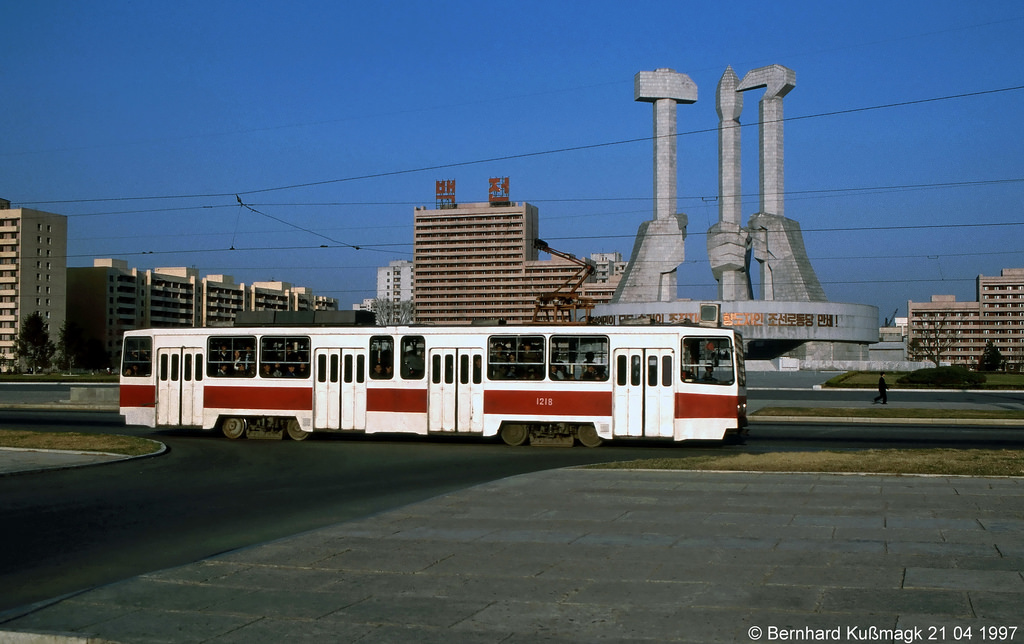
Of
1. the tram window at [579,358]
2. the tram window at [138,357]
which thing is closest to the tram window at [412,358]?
the tram window at [579,358]

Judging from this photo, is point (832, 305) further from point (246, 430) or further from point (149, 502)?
point (149, 502)

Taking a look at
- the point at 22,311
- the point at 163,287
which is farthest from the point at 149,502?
the point at 163,287

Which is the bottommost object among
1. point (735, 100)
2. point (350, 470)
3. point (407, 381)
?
point (350, 470)

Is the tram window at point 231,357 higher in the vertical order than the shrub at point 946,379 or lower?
higher

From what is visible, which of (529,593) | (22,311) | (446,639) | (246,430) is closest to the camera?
(446,639)

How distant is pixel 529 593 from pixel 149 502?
27.2 feet

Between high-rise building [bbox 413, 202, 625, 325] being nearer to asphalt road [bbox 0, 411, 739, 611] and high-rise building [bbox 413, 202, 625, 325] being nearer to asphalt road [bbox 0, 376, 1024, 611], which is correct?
asphalt road [bbox 0, 376, 1024, 611]

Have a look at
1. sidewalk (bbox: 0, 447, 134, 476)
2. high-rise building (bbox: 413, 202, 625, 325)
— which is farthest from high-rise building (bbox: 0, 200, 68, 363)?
sidewalk (bbox: 0, 447, 134, 476)

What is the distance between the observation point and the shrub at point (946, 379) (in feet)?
188

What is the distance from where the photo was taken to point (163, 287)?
16662 centimetres

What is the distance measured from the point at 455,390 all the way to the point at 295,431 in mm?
4900

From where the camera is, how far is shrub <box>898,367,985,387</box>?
5719 centimetres

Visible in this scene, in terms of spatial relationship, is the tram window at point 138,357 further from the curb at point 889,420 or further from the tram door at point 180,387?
the curb at point 889,420

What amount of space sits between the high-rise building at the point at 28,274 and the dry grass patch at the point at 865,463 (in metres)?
138
